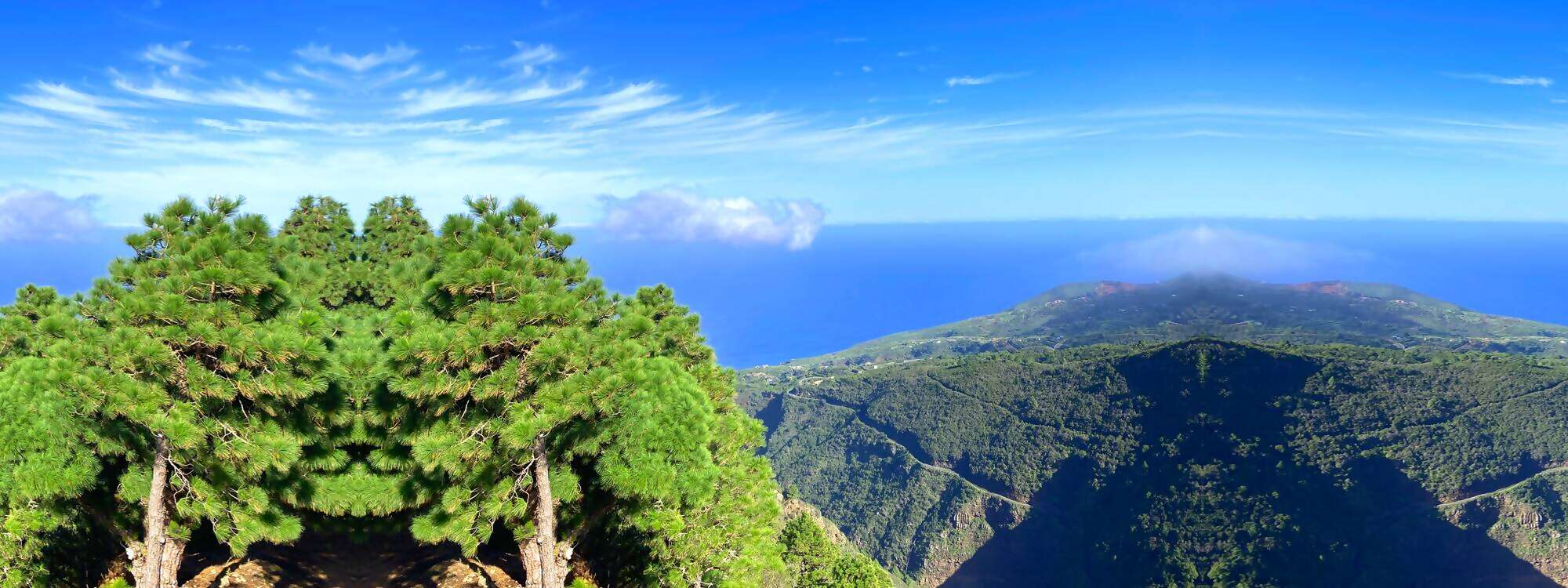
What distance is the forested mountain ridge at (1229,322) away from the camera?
4628 inches

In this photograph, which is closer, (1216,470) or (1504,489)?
(1504,489)

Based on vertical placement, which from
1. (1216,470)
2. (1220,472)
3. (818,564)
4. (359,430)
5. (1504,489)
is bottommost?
(1504,489)

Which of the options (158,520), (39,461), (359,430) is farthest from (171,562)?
(359,430)

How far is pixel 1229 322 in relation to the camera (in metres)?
130

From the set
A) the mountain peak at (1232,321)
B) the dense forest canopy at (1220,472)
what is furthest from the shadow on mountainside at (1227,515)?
the mountain peak at (1232,321)

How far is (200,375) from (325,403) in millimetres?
1438

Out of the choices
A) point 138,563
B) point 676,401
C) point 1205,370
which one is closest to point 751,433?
point 676,401

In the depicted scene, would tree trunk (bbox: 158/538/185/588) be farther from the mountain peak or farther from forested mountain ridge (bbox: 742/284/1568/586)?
the mountain peak

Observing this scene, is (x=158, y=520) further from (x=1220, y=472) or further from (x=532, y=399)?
(x=1220, y=472)

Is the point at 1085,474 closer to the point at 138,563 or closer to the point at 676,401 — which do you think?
the point at 676,401

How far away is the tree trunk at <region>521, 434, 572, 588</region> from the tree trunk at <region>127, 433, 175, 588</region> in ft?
14.5

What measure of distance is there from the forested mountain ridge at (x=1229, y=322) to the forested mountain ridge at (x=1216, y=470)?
1893cm

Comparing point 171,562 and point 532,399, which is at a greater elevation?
point 532,399

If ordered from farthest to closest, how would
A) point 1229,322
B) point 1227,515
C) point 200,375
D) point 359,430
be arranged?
point 1229,322 → point 1227,515 → point 359,430 → point 200,375
